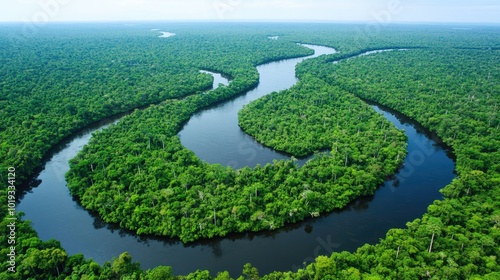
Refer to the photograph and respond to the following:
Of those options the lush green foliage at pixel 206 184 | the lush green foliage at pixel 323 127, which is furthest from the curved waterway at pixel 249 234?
the lush green foliage at pixel 323 127

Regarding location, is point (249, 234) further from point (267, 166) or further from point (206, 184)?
point (267, 166)

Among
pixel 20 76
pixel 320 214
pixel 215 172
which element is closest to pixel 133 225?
pixel 215 172

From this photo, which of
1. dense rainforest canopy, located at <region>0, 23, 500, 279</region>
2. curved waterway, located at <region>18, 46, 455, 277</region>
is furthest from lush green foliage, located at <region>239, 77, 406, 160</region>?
curved waterway, located at <region>18, 46, 455, 277</region>

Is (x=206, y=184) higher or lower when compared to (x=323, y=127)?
lower

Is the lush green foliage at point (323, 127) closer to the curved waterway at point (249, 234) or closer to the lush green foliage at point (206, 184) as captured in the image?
the lush green foliage at point (206, 184)

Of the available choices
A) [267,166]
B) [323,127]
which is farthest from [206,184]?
[323,127]

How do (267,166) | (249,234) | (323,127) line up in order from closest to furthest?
1. (249,234)
2. (267,166)
3. (323,127)

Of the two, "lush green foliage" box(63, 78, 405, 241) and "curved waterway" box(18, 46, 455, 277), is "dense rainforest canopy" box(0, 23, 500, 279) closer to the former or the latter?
"lush green foliage" box(63, 78, 405, 241)
